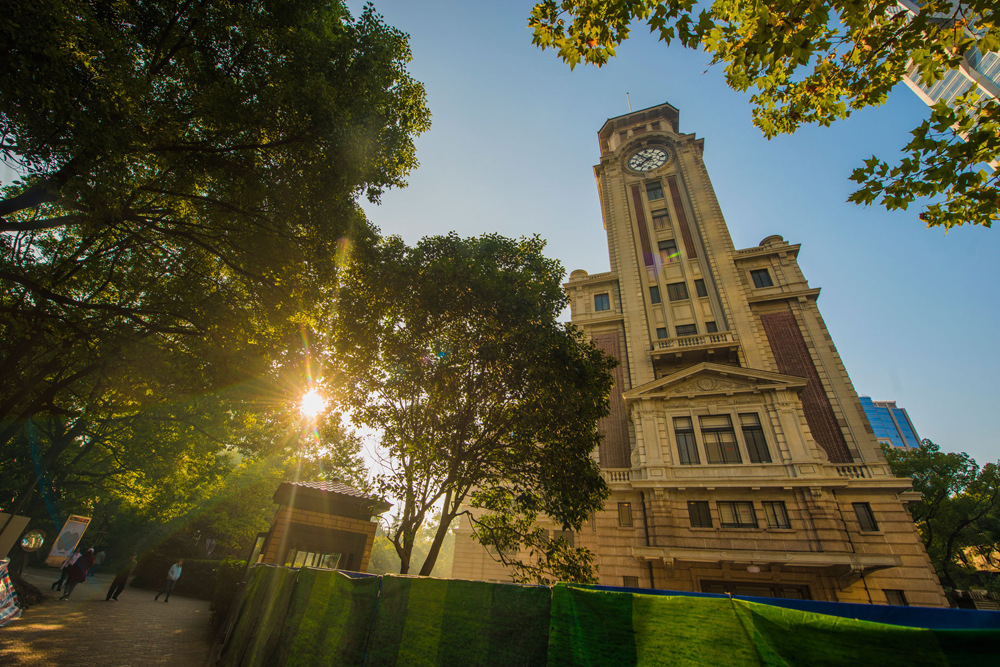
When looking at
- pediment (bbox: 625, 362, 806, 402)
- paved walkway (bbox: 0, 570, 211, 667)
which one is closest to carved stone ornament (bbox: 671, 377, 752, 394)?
pediment (bbox: 625, 362, 806, 402)

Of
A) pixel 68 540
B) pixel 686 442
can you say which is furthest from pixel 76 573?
pixel 686 442

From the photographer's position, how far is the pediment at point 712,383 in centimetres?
2016

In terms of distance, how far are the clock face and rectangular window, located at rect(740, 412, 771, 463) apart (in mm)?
21693

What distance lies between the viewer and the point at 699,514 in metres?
18.9

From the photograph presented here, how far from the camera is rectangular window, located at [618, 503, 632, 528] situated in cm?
1991

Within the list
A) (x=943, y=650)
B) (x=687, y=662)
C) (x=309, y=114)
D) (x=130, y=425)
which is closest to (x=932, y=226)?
(x=943, y=650)

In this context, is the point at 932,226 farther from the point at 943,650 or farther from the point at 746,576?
the point at 746,576

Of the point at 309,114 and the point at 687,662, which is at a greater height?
the point at 309,114

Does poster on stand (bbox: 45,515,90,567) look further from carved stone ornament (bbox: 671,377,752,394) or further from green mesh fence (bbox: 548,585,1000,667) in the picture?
carved stone ornament (bbox: 671,377,752,394)

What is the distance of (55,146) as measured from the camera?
21.5ft

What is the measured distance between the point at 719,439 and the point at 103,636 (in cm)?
2387

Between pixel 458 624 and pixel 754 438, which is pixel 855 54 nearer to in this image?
pixel 458 624

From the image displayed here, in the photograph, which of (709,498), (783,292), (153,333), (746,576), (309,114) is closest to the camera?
(309,114)

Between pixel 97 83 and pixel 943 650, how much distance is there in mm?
11218
